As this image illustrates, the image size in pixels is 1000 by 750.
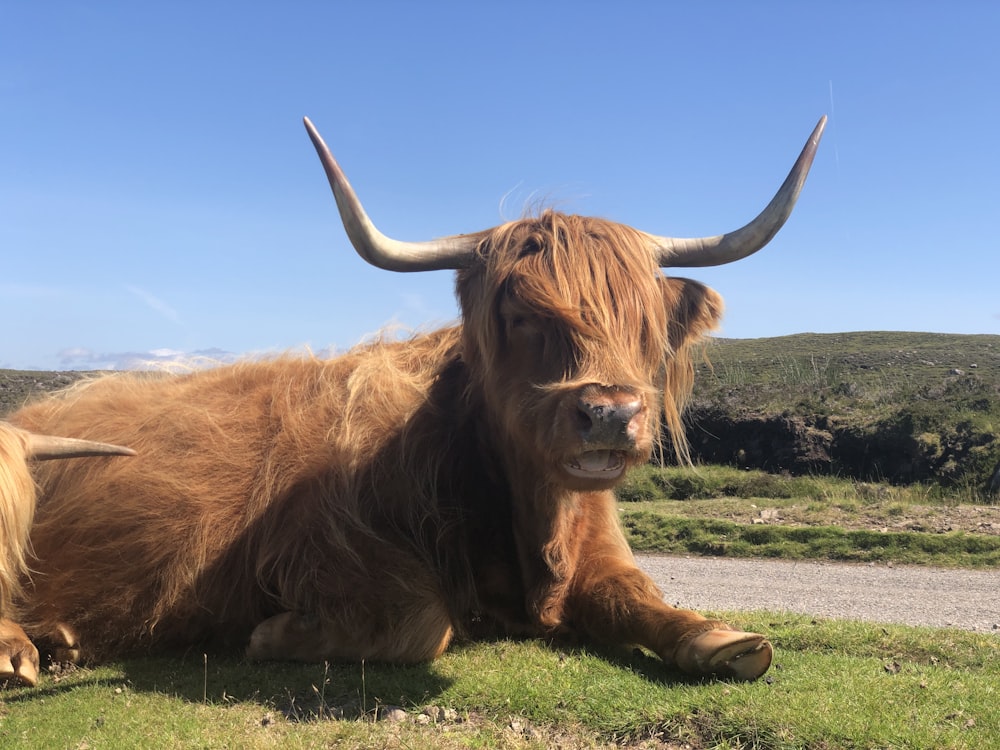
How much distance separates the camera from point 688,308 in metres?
4.52

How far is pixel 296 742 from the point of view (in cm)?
319

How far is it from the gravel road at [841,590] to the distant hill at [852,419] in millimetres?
2220

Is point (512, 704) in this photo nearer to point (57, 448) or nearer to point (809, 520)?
point (57, 448)

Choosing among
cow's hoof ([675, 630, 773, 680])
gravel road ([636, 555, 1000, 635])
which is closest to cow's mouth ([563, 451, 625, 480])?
cow's hoof ([675, 630, 773, 680])

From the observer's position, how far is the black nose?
3.18m

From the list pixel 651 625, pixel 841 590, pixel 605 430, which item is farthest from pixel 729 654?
pixel 841 590

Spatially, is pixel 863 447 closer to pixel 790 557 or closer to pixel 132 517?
pixel 790 557

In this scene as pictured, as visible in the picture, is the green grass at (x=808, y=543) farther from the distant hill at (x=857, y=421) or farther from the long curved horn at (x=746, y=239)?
the long curved horn at (x=746, y=239)

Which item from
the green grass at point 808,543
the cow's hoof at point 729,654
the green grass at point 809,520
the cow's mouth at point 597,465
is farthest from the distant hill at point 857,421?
the cow's mouth at point 597,465

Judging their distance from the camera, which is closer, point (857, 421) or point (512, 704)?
point (512, 704)

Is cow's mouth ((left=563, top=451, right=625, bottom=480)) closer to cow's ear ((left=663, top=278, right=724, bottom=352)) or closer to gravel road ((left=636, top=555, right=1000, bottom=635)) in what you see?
cow's ear ((left=663, top=278, right=724, bottom=352))

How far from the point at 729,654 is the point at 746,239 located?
2.14 meters

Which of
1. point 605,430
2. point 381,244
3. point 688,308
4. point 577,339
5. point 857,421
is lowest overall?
point 857,421

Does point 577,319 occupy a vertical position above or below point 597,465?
above
